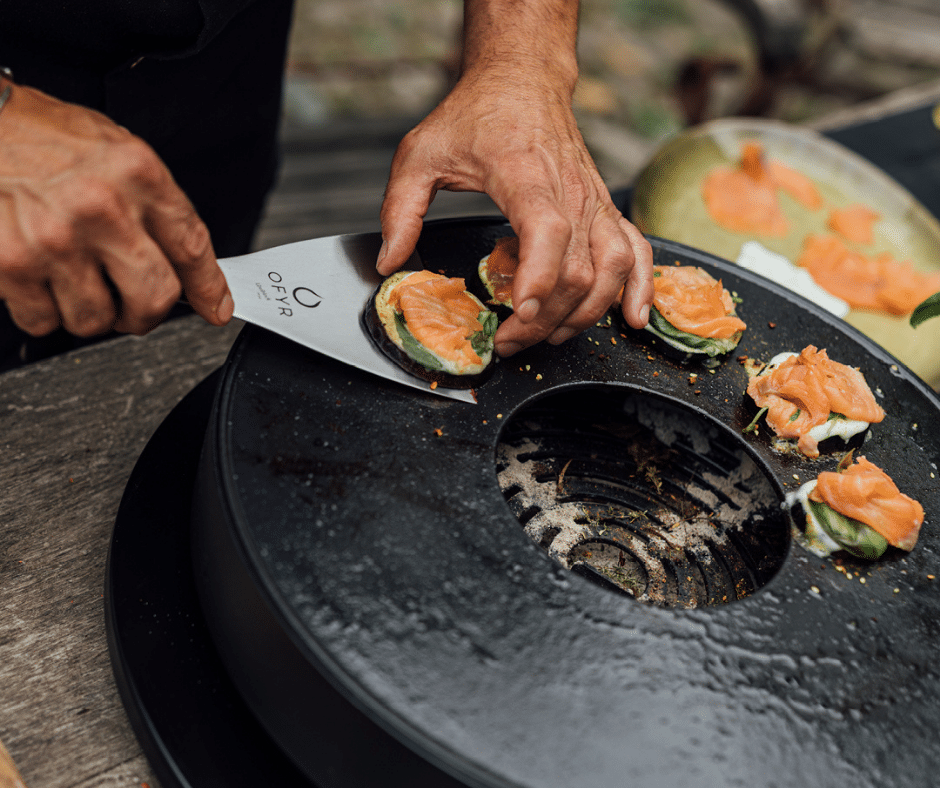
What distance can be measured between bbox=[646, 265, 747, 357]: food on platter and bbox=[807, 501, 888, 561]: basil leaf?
1.69ft

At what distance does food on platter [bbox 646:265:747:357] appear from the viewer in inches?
72.2

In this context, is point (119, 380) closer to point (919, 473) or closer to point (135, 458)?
point (135, 458)

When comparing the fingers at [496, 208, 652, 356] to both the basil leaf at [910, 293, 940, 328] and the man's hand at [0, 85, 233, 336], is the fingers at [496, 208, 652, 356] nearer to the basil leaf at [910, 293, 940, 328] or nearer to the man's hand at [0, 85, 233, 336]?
the basil leaf at [910, 293, 940, 328]

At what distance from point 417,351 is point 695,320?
29.2 inches

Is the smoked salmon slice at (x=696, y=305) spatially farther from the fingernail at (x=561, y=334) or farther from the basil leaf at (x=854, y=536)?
the basil leaf at (x=854, y=536)

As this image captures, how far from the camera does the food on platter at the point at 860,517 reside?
4.91 feet

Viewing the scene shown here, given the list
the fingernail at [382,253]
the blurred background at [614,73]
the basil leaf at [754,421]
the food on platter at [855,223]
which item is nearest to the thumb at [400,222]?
the fingernail at [382,253]

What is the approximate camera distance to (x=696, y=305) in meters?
1.84

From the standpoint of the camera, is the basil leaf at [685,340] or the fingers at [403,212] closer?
the fingers at [403,212]

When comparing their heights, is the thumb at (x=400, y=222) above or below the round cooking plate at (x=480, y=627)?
above

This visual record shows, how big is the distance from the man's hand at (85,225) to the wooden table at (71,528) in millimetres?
666

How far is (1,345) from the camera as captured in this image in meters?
2.38

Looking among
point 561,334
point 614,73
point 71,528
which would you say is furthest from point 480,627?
point 614,73

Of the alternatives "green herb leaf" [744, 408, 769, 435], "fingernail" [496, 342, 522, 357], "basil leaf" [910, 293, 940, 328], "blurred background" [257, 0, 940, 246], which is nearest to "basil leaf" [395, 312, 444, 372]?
"fingernail" [496, 342, 522, 357]
